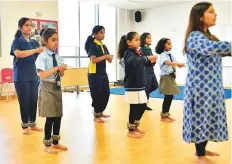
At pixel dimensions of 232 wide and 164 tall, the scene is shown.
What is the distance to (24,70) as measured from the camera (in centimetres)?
334

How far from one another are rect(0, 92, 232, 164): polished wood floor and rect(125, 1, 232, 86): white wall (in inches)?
190

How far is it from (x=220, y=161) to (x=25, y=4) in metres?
6.07

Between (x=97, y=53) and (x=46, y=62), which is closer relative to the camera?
(x=46, y=62)

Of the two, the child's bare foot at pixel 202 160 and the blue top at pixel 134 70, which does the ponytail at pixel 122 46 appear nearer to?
the blue top at pixel 134 70

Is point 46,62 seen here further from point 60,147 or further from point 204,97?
point 204,97

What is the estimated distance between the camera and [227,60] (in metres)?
8.55

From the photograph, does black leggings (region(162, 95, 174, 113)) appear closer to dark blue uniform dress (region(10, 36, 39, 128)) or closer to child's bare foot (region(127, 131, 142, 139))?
child's bare foot (region(127, 131, 142, 139))

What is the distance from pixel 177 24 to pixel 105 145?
7.43 meters

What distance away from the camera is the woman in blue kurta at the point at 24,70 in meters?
3.30

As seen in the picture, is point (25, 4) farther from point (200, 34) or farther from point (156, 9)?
point (200, 34)

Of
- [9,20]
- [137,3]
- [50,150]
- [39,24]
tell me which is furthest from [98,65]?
[137,3]

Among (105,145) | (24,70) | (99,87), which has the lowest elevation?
(105,145)

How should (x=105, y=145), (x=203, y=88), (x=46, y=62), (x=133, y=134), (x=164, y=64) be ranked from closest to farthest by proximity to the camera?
(x=203, y=88) < (x=46, y=62) < (x=105, y=145) < (x=133, y=134) < (x=164, y=64)

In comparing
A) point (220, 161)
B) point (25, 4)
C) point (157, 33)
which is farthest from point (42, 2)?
point (220, 161)
